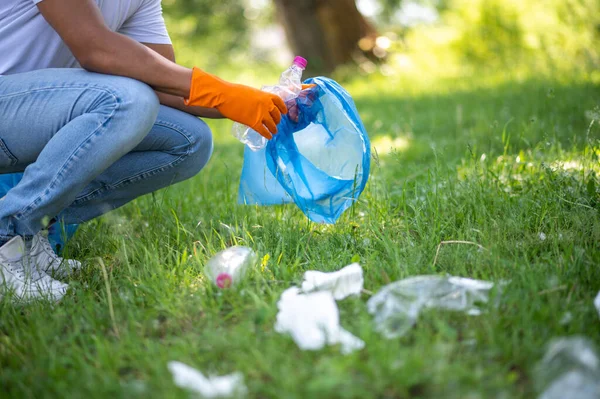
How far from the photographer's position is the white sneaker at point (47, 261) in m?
1.95

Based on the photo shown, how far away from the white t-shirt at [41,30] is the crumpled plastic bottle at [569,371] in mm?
1687

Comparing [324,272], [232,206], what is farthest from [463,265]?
[232,206]

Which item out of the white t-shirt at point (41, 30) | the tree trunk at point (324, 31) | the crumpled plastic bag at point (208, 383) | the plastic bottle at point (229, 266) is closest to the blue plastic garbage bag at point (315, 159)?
the plastic bottle at point (229, 266)

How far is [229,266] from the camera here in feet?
5.64

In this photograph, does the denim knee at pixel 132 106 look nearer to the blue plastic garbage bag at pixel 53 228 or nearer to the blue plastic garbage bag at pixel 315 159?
the blue plastic garbage bag at pixel 315 159

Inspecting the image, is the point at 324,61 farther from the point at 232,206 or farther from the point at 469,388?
the point at 469,388

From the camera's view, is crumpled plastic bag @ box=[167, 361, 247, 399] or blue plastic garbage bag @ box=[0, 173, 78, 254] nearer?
crumpled plastic bag @ box=[167, 361, 247, 399]

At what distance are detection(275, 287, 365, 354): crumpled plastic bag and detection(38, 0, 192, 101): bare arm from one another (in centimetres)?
86

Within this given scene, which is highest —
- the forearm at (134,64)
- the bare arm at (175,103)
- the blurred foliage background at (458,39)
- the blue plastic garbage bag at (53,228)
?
the forearm at (134,64)

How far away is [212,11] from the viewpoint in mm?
12352

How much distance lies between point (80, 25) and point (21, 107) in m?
0.33

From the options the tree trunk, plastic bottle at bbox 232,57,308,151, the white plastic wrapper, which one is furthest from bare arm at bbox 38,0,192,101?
the tree trunk

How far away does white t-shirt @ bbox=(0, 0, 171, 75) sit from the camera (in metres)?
1.86

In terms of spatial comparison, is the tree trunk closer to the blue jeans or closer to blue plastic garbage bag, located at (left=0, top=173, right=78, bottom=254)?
blue plastic garbage bag, located at (left=0, top=173, right=78, bottom=254)
